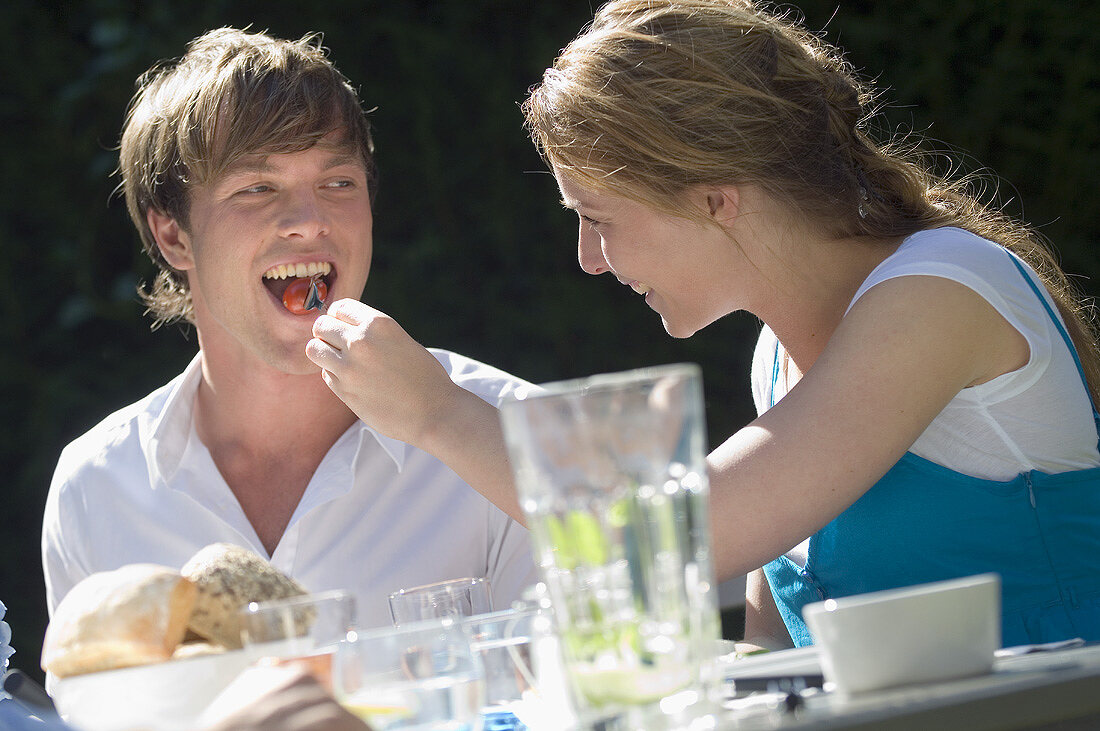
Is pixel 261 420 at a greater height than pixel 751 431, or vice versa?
pixel 261 420

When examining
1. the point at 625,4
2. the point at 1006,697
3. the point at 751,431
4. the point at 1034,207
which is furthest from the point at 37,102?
the point at 1006,697

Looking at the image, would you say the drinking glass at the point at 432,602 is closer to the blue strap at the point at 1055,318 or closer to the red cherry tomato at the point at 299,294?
the blue strap at the point at 1055,318

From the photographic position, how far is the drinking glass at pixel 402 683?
0.72 meters

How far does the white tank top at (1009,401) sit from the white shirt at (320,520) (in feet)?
2.73

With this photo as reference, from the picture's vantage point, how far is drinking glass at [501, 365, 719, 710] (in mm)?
668

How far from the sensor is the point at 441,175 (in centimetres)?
321

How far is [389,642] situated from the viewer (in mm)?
728

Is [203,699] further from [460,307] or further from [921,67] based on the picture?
[921,67]

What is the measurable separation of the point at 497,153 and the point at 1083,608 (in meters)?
2.20

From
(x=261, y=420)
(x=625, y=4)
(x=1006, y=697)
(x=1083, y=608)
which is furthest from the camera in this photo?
(x=261, y=420)

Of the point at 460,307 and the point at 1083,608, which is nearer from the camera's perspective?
the point at 1083,608

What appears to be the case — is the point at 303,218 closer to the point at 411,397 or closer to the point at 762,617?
the point at 411,397

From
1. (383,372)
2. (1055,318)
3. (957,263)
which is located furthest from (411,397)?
(1055,318)

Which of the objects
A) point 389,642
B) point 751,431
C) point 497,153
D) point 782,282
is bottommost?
point 389,642
